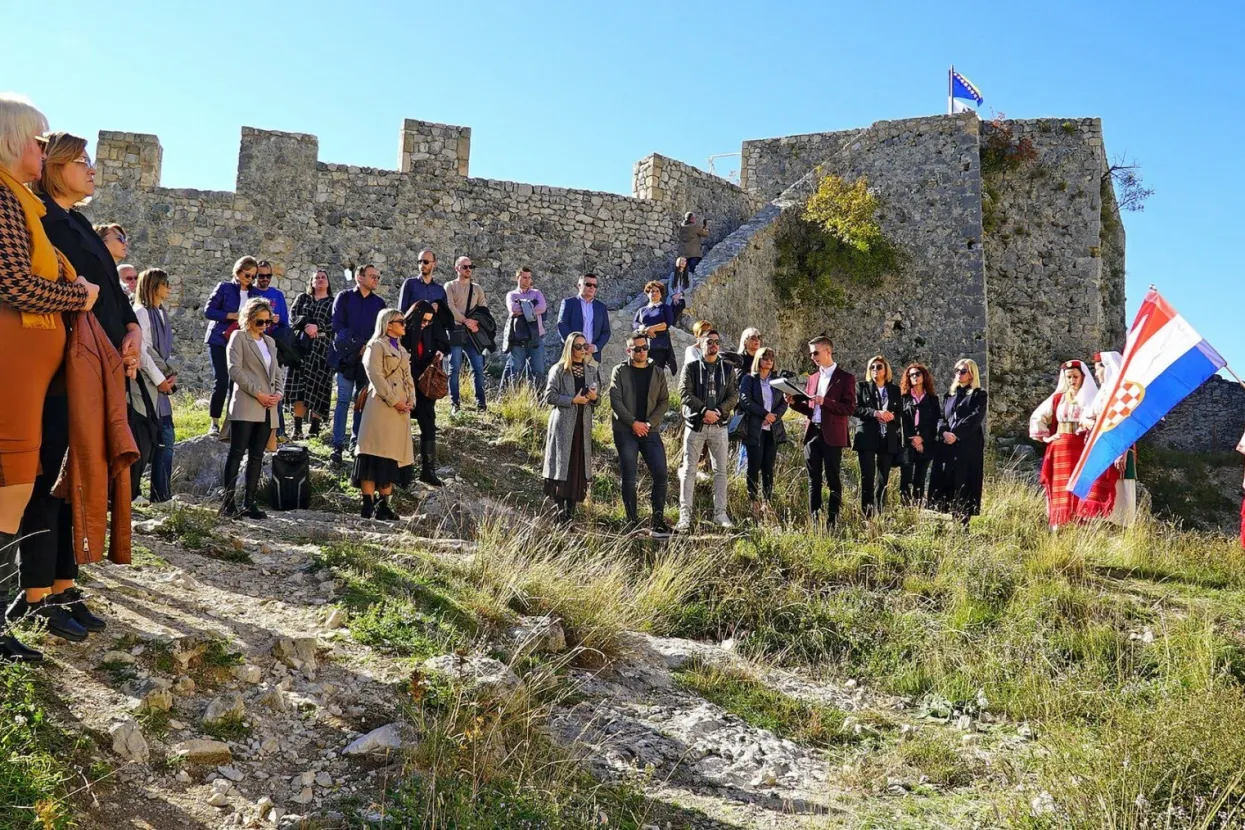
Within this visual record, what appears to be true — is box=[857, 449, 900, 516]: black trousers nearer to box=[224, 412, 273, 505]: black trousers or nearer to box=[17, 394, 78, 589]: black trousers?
box=[224, 412, 273, 505]: black trousers

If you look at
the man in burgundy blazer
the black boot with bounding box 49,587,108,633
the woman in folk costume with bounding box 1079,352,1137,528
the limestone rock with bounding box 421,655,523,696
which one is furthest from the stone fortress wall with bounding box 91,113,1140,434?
the black boot with bounding box 49,587,108,633

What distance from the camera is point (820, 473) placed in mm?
9359

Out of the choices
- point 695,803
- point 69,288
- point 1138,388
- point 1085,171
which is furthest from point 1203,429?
point 69,288

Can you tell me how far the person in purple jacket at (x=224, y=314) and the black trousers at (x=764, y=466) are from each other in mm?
4992

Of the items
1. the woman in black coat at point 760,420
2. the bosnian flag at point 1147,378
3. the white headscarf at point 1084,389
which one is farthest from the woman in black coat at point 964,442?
the woman in black coat at point 760,420

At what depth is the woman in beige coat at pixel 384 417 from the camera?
25.6 ft

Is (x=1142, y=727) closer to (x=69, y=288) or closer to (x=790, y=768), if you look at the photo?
(x=790, y=768)

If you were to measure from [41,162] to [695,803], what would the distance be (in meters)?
3.77

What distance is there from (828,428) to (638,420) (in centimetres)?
180

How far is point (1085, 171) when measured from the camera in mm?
16969

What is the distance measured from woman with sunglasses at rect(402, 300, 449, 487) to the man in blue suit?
2.61 meters

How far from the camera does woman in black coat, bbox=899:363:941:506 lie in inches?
388

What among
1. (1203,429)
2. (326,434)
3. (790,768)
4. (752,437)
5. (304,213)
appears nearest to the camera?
(790,768)

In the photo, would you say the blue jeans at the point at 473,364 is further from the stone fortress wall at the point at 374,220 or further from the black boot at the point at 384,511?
the stone fortress wall at the point at 374,220
